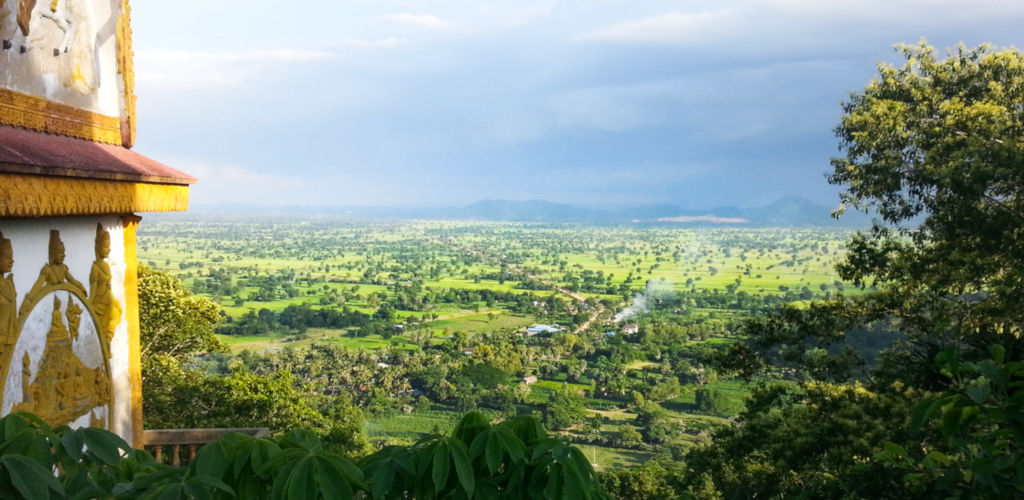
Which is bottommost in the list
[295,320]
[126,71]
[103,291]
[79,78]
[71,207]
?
[295,320]

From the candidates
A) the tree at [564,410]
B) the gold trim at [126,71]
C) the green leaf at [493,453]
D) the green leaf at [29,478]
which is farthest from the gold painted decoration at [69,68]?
the tree at [564,410]

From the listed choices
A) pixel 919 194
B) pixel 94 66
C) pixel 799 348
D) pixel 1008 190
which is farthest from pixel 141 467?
pixel 799 348

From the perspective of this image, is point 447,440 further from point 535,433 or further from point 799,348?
point 799,348

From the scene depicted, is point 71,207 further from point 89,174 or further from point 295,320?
point 295,320

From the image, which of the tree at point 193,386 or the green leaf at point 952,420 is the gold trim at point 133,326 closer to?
the green leaf at point 952,420

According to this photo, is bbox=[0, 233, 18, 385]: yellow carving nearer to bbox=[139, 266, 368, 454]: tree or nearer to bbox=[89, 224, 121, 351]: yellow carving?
bbox=[89, 224, 121, 351]: yellow carving

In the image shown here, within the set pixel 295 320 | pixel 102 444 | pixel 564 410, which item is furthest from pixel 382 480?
pixel 295 320
